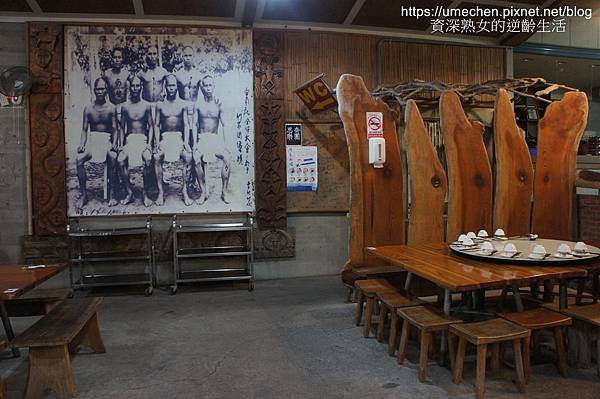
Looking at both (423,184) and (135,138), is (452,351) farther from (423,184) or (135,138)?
(135,138)

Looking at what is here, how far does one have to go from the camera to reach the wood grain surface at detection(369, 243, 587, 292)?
242 centimetres

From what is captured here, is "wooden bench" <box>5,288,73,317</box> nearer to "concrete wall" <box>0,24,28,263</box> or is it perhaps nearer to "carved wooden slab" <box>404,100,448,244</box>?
"concrete wall" <box>0,24,28,263</box>

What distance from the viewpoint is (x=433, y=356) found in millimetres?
3158

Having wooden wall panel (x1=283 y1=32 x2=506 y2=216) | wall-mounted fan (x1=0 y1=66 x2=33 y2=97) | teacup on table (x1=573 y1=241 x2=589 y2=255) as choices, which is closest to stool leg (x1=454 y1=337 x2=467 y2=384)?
teacup on table (x1=573 y1=241 x2=589 y2=255)

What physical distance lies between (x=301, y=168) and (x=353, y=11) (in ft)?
7.07

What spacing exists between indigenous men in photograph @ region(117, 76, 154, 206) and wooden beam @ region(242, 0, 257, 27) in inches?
61.3

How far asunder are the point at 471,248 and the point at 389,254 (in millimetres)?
594

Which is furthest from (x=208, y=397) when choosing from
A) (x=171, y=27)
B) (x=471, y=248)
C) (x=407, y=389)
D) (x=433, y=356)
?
(x=171, y=27)

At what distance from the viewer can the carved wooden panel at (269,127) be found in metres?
5.71

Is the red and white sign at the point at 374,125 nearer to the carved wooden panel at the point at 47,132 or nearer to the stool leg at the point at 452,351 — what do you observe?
the stool leg at the point at 452,351

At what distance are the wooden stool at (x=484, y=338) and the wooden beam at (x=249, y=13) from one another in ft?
14.2

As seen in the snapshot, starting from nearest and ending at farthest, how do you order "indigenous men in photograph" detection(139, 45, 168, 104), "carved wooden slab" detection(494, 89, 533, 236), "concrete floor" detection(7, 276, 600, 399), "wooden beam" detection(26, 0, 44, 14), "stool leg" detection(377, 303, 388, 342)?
"concrete floor" detection(7, 276, 600, 399)
"stool leg" detection(377, 303, 388, 342)
"carved wooden slab" detection(494, 89, 533, 236)
"wooden beam" detection(26, 0, 44, 14)
"indigenous men in photograph" detection(139, 45, 168, 104)

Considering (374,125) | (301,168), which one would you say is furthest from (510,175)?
(301,168)

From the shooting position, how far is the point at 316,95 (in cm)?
547
